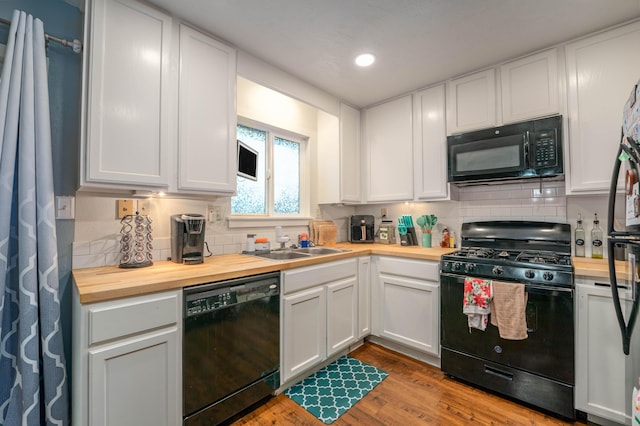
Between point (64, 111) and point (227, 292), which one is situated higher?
point (64, 111)

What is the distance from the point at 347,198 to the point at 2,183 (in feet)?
7.95

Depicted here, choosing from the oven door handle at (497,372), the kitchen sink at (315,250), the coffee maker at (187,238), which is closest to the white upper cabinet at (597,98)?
the oven door handle at (497,372)

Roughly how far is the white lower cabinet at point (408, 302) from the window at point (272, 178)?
108 cm

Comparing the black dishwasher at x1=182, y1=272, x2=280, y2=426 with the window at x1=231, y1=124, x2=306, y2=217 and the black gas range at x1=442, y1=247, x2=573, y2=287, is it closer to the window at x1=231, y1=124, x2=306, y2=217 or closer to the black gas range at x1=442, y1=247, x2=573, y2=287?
the window at x1=231, y1=124, x2=306, y2=217

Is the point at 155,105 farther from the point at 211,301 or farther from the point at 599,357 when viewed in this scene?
the point at 599,357

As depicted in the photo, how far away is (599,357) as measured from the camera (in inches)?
63.2

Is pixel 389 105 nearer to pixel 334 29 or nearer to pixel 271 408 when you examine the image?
pixel 334 29

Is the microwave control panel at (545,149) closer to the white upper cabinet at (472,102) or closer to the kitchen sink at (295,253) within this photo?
the white upper cabinet at (472,102)

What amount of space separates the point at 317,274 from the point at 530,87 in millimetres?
2096

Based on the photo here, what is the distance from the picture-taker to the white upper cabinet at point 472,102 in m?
2.29

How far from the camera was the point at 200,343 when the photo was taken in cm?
148

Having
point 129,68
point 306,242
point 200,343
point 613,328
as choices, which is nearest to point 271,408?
point 200,343

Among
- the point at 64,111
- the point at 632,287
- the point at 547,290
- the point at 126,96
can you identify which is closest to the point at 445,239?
the point at 547,290

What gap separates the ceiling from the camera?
1.65 metres
